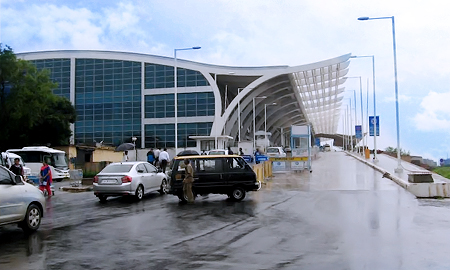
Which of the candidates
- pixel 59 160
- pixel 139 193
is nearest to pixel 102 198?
pixel 139 193

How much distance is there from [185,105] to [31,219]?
5818cm

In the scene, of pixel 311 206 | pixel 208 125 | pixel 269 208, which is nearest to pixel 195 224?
pixel 269 208

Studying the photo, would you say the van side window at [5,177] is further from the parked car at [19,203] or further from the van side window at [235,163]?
the van side window at [235,163]

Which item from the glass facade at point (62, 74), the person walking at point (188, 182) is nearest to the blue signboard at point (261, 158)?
the person walking at point (188, 182)

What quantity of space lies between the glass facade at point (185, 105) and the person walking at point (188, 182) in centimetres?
5187

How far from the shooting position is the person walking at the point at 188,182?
1488cm

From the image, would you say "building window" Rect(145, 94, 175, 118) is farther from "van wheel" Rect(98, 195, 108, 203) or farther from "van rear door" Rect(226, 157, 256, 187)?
"van rear door" Rect(226, 157, 256, 187)

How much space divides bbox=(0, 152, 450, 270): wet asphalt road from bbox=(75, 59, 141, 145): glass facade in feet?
178

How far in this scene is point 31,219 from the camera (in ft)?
32.0

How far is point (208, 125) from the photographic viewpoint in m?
66.8

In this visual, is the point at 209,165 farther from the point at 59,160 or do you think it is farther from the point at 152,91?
the point at 152,91

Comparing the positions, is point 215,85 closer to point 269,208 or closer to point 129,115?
point 129,115

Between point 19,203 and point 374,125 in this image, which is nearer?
point 19,203

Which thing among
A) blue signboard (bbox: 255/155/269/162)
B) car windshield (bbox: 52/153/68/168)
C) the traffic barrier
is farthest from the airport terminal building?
the traffic barrier
